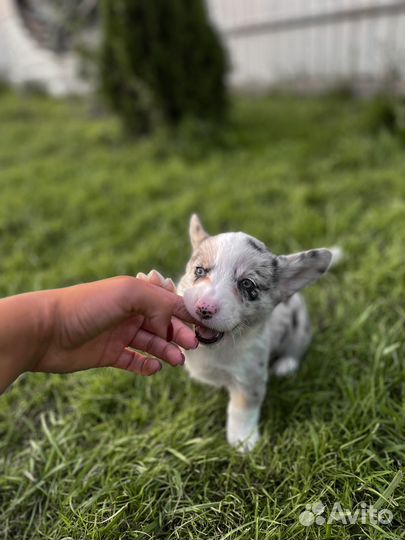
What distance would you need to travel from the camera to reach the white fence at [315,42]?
708 centimetres

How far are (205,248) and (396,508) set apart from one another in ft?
5.10

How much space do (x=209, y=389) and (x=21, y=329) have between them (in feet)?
5.08

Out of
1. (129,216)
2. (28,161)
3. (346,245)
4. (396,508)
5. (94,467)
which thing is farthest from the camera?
(28,161)

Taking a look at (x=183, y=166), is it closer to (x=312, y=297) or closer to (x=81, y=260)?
(x=81, y=260)

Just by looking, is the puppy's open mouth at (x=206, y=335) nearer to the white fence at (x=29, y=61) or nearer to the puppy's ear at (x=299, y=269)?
the puppy's ear at (x=299, y=269)

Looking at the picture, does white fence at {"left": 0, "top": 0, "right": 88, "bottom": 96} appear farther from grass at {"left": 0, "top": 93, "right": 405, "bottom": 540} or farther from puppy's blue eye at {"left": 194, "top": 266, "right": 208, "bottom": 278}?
puppy's blue eye at {"left": 194, "top": 266, "right": 208, "bottom": 278}

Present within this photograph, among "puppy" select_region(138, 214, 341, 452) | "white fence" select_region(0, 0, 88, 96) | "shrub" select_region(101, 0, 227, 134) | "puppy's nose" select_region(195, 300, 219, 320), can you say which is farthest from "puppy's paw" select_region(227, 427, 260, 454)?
"white fence" select_region(0, 0, 88, 96)

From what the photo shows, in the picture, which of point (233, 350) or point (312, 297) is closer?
point (233, 350)

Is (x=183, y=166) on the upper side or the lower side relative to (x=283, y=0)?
lower

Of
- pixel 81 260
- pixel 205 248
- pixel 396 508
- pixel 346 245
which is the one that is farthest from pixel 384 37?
pixel 396 508

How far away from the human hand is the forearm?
0.08 ft

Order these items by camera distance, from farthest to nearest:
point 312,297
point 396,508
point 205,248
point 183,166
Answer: point 183,166, point 312,297, point 205,248, point 396,508

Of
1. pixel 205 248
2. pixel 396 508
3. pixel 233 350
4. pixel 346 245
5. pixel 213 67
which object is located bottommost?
pixel 396 508

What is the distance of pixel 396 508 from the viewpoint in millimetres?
2148
